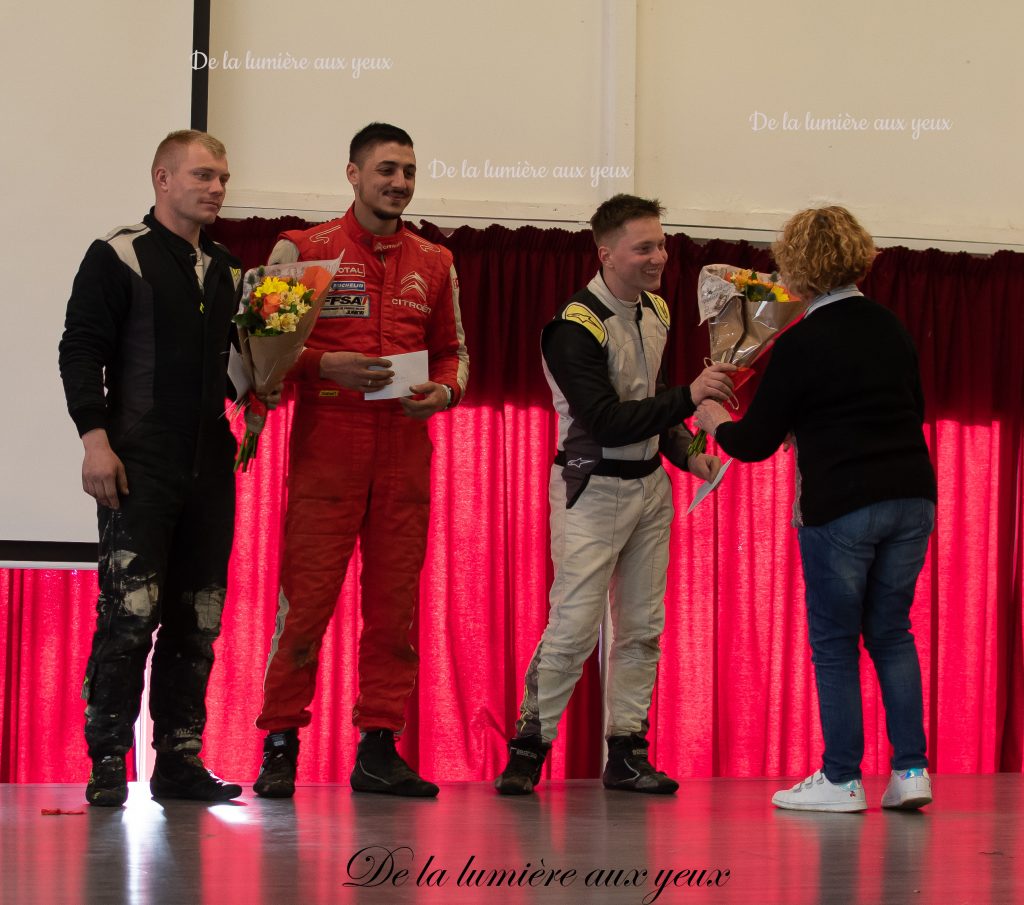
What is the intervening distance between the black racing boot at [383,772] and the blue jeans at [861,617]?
968mm

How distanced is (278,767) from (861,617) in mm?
1406

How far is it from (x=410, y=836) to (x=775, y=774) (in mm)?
2893

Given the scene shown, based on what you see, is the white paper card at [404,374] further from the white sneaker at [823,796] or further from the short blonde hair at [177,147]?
the white sneaker at [823,796]

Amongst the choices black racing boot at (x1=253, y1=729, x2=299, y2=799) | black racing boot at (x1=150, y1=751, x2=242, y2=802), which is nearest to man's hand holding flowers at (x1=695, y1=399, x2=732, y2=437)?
black racing boot at (x1=253, y1=729, x2=299, y2=799)

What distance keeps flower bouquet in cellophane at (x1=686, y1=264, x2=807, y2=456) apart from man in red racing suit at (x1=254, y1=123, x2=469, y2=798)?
671mm

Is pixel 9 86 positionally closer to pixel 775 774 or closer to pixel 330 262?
pixel 330 262

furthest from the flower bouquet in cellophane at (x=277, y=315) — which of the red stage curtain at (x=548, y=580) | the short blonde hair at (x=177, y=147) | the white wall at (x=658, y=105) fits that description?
the white wall at (x=658, y=105)

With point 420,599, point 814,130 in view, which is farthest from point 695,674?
point 814,130

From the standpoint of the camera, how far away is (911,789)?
2.75 m

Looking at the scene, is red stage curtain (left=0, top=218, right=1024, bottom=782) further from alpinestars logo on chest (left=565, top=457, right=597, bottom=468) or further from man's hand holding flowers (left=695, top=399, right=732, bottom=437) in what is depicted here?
man's hand holding flowers (left=695, top=399, right=732, bottom=437)

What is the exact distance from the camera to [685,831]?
247 centimetres

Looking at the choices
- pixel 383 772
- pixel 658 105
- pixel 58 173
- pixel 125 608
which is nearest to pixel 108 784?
pixel 125 608

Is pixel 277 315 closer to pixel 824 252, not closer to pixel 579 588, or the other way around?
pixel 579 588

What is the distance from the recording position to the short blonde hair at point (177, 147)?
114 inches
